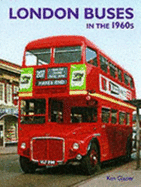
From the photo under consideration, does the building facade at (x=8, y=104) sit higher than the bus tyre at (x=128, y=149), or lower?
higher

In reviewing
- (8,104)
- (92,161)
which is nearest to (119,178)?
(92,161)

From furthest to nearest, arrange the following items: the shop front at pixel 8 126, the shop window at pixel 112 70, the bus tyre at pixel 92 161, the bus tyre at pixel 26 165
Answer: the shop front at pixel 8 126
the shop window at pixel 112 70
the bus tyre at pixel 26 165
the bus tyre at pixel 92 161

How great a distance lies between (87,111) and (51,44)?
2483 millimetres

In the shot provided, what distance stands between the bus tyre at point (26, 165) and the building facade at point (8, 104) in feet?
69.9

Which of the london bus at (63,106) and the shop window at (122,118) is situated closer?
the london bus at (63,106)

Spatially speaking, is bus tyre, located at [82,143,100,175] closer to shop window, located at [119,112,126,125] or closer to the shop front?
shop window, located at [119,112,126,125]

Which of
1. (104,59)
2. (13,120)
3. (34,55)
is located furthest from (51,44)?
(13,120)

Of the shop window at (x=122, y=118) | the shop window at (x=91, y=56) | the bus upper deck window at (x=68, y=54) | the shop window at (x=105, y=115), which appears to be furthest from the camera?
the shop window at (x=122, y=118)

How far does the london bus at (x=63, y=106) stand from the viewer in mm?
11453

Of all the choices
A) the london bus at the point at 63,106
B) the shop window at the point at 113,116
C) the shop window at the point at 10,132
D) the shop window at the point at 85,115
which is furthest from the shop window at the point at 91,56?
the shop window at the point at 10,132

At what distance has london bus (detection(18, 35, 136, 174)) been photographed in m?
11.5

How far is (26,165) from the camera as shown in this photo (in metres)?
12.3

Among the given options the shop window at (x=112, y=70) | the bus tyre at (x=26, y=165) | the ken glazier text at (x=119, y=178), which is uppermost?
the shop window at (x=112, y=70)

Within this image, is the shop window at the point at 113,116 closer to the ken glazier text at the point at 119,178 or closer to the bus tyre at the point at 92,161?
the bus tyre at the point at 92,161
